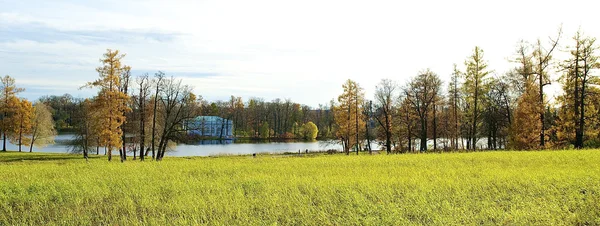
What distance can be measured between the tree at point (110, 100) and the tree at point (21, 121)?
29.7 meters

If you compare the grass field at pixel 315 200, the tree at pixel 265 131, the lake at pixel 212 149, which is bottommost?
the lake at pixel 212 149

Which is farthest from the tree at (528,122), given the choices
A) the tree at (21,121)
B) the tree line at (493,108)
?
the tree at (21,121)

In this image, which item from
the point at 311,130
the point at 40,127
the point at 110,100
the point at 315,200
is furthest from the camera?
the point at 311,130

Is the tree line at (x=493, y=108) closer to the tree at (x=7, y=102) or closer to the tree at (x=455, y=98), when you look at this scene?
the tree at (x=455, y=98)

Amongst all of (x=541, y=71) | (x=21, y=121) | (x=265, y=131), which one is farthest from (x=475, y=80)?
(x=265, y=131)

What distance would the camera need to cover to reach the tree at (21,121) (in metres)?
54.7

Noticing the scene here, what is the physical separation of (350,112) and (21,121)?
1697 inches

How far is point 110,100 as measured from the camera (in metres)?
32.6

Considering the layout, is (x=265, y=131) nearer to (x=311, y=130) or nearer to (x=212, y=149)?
(x=311, y=130)

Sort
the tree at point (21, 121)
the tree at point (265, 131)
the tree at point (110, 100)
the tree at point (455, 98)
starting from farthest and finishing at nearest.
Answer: the tree at point (265, 131)
the tree at point (21, 121)
the tree at point (455, 98)
the tree at point (110, 100)

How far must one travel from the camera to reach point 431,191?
10.6m

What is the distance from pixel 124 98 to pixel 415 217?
3019 centimetres

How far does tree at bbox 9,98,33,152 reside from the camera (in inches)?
2154

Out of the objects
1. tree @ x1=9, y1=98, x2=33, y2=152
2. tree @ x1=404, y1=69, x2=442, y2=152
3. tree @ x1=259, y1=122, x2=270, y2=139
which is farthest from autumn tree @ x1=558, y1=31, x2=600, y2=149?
tree @ x1=259, y1=122, x2=270, y2=139
